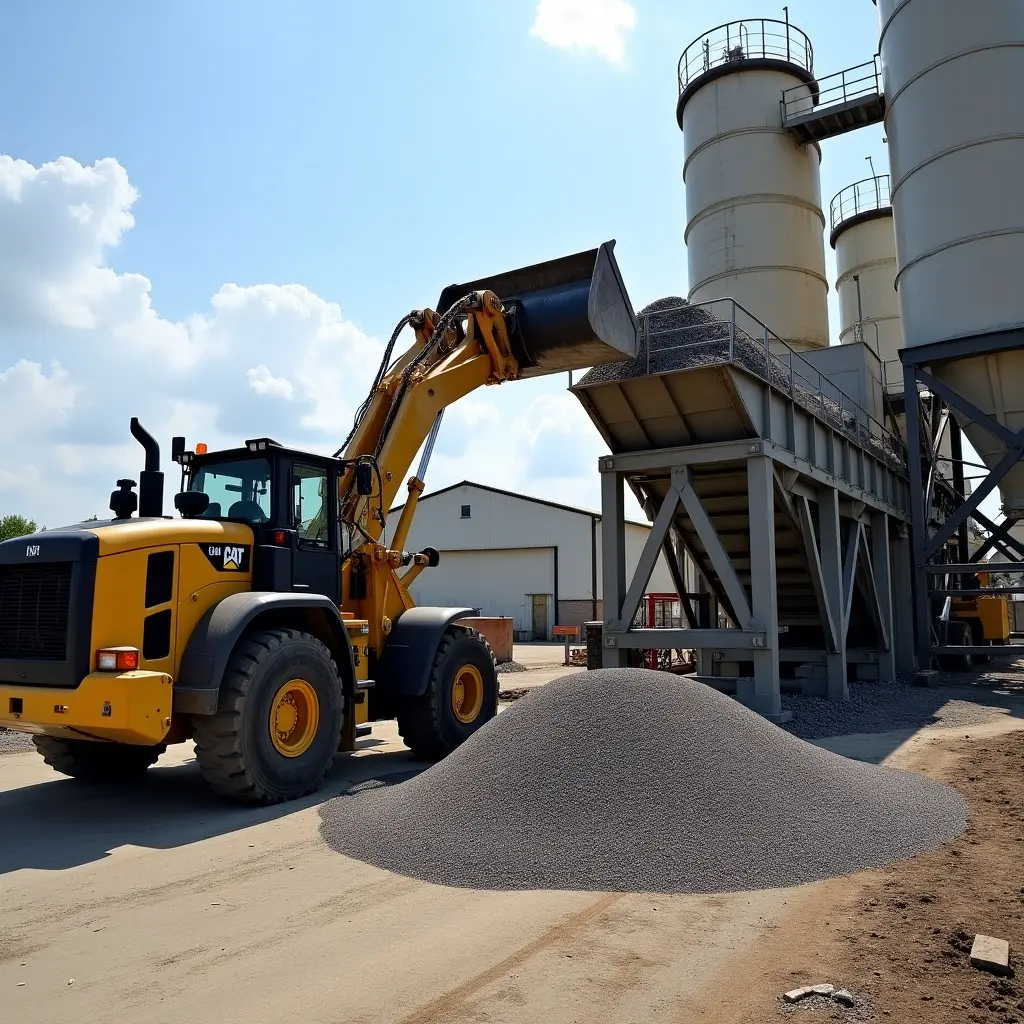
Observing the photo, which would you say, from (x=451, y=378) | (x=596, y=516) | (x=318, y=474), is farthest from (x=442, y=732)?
(x=596, y=516)

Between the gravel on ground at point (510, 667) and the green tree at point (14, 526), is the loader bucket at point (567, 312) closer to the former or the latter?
the gravel on ground at point (510, 667)

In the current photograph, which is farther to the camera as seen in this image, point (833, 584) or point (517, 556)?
point (517, 556)

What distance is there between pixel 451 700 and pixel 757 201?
48.2 feet

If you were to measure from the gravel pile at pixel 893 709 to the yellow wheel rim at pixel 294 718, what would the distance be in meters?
5.73

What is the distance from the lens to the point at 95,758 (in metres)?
7.34

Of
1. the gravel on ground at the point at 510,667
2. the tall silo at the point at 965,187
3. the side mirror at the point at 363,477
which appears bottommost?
the gravel on ground at the point at 510,667

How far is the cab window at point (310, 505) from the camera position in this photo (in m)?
7.29

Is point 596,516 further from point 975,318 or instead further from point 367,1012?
point 367,1012

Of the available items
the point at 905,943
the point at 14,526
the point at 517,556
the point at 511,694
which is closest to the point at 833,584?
the point at 511,694

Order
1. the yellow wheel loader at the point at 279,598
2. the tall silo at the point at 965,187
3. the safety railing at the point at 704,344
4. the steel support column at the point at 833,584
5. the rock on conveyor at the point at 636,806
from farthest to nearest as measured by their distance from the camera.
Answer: the tall silo at the point at 965,187
the steel support column at the point at 833,584
the safety railing at the point at 704,344
the yellow wheel loader at the point at 279,598
the rock on conveyor at the point at 636,806

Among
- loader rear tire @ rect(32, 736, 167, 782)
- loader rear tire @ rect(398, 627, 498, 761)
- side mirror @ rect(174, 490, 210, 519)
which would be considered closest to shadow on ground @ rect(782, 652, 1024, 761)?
loader rear tire @ rect(398, 627, 498, 761)

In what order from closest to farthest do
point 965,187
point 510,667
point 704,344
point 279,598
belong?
point 279,598 < point 704,344 < point 965,187 < point 510,667

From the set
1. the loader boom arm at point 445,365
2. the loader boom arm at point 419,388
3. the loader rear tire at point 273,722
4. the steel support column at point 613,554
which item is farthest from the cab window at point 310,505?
the steel support column at point 613,554

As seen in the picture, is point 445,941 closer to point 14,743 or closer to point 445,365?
point 445,365
